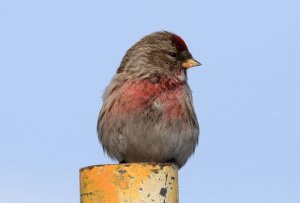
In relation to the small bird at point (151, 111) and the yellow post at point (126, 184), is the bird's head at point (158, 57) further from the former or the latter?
the yellow post at point (126, 184)

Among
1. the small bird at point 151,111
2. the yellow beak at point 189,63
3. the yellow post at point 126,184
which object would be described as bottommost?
the yellow post at point 126,184

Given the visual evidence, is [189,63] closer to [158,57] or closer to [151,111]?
[158,57]

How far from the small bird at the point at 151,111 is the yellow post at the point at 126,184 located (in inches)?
67.7

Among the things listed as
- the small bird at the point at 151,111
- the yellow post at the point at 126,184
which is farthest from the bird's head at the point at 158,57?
the yellow post at the point at 126,184

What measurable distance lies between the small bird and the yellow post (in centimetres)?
172

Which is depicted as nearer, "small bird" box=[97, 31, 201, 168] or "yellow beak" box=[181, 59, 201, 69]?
"small bird" box=[97, 31, 201, 168]

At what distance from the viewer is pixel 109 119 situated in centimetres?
748

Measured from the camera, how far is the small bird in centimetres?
726

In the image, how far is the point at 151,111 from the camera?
7230 mm

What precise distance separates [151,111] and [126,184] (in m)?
1.92

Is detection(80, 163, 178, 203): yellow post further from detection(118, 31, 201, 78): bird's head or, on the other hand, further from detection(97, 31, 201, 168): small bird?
detection(118, 31, 201, 78): bird's head

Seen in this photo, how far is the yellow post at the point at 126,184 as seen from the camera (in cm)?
539

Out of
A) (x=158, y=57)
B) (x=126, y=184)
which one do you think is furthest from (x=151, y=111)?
(x=126, y=184)

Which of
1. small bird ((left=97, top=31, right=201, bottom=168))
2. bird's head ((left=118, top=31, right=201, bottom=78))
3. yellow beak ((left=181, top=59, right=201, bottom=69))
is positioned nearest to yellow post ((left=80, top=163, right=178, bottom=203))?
small bird ((left=97, top=31, right=201, bottom=168))
